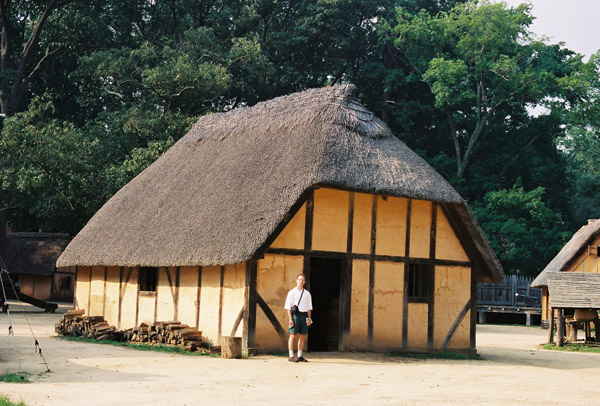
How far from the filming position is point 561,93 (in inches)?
1756

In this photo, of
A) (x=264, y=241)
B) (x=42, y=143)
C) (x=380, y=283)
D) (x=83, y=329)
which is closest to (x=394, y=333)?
(x=380, y=283)

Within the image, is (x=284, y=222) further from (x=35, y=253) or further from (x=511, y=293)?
(x=35, y=253)

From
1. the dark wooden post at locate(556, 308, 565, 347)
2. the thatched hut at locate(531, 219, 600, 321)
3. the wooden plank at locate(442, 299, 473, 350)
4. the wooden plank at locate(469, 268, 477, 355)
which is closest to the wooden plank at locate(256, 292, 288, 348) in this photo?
the wooden plank at locate(442, 299, 473, 350)

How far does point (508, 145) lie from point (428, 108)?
5.02 metres

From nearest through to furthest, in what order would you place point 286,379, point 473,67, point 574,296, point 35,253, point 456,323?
1. point 286,379
2. point 456,323
3. point 574,296
4. point 35,253
5. point 473,67

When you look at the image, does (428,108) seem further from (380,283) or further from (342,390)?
(342,390)

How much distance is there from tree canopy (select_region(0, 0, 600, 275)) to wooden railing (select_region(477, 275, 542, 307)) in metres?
1.32

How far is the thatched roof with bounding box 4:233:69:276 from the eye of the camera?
134 feet

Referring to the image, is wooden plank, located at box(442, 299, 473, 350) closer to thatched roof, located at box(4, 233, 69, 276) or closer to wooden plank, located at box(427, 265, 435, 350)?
wooden plank, located at box(427, 265, 435, 350)

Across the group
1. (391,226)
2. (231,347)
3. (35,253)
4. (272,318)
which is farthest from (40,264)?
(231,347)

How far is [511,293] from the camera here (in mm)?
41500

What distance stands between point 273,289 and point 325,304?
3459 millimetres

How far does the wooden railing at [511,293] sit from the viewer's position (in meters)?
41.4

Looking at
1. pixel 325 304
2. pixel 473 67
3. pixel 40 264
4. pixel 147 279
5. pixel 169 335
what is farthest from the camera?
pixel 473 67
